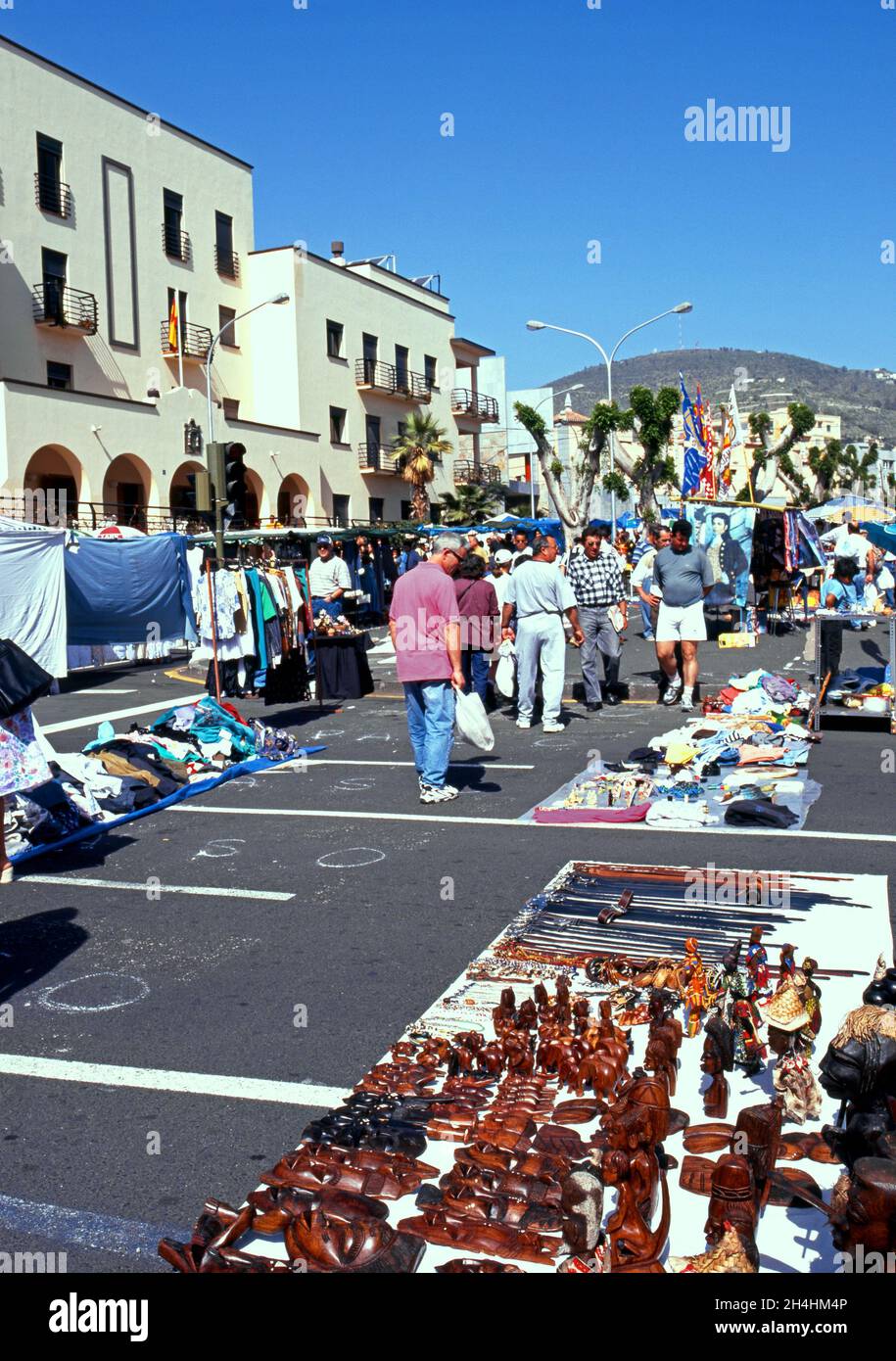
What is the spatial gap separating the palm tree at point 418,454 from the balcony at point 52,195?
1673 centimetres

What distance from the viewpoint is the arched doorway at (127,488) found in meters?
31.1

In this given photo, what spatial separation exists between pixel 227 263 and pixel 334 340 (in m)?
5.29

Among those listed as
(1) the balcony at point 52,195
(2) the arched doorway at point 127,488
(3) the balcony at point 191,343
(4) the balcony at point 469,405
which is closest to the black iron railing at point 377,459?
(4) the balcony at point 469,405

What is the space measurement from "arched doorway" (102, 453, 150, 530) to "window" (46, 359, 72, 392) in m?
2.48

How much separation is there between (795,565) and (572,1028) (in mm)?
18214

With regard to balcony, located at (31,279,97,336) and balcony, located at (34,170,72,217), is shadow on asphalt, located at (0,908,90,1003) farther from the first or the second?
balcony, located at (34,170,72,217)

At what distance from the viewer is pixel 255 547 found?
57.9ft

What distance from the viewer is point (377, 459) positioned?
44.3 m

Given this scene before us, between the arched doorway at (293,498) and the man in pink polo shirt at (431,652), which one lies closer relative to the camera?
the man in pink polo shirt at (431,652)

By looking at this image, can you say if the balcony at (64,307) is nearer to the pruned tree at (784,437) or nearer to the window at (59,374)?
the window at (59,374)

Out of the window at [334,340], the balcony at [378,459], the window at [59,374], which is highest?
the window at [334,340]

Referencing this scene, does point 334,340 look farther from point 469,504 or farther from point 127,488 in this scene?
point 127,488

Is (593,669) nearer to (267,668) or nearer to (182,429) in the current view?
(267,668)
